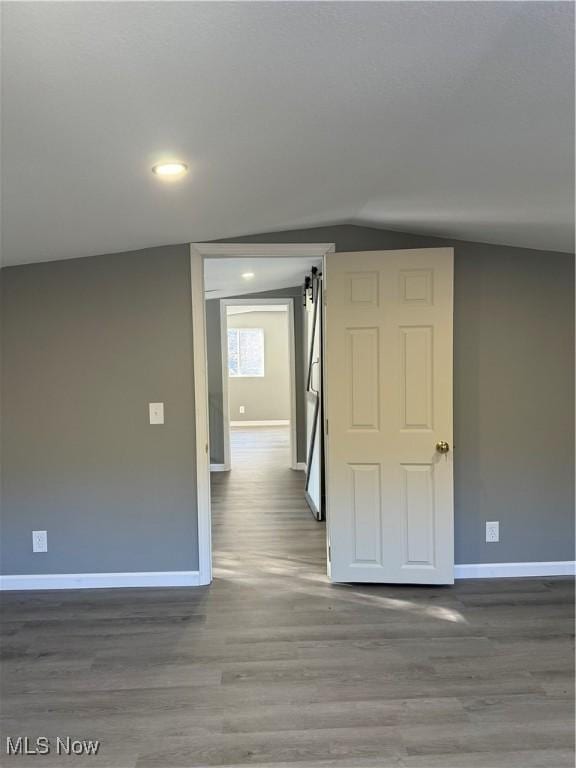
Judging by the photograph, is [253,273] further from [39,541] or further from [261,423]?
[261,423]

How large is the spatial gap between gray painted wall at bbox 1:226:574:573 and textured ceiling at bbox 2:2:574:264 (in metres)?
0.57

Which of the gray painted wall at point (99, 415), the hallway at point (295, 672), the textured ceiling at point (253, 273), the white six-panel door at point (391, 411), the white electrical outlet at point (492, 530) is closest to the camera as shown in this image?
the hallway at point (295, 672)

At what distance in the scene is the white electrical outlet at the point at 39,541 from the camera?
3.22 metres

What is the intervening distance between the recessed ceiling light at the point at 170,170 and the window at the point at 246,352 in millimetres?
9289

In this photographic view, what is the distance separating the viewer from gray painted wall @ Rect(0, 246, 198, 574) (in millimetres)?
3172

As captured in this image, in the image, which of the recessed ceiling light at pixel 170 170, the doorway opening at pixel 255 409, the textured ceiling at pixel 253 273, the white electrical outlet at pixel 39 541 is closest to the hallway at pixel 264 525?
the doorway opening at pixel 255 409

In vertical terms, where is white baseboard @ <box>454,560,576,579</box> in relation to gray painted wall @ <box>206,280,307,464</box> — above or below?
below

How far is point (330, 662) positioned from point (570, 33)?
8.22 ft

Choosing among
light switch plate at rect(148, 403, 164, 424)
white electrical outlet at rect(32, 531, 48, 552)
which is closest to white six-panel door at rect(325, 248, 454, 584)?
light switch plate at rect(148, 403, 164, 424)

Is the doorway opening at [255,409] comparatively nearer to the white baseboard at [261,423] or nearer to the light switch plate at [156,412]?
the white baseboard at [261,423]

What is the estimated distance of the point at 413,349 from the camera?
309 cm

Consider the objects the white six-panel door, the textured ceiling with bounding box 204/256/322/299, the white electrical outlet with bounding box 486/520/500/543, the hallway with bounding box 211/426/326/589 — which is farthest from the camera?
the textured ceiling with bounding box 204/256/322/299

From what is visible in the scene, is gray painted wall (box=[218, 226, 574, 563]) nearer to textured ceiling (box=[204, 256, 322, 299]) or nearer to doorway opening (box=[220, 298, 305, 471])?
textured ceiling (box=[204, 256, 322, 299])

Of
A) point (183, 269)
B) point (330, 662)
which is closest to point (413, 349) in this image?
point (183, 269)
